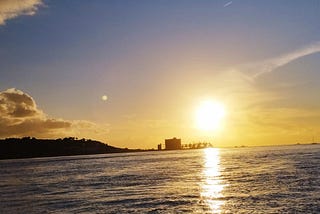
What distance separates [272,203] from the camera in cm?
4738

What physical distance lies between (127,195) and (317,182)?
90.0 feet

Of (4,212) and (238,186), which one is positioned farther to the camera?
(238,186)

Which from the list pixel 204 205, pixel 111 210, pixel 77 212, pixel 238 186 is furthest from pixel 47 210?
pixel 238 186

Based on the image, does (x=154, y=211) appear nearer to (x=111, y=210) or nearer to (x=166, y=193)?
(x=111, y=210)

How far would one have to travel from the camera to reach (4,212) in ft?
157

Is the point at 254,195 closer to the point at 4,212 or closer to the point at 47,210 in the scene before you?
the point at 47,210

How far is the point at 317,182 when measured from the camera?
6444 centimetres

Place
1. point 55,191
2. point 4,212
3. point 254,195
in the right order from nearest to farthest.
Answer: point 4,212 → point 254,195 → point 55,191

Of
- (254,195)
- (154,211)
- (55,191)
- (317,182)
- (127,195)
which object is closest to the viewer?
(154,211)

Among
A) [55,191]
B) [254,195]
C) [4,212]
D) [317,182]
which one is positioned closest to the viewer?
[4,212]

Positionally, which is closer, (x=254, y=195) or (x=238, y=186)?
(x=254, y=195)

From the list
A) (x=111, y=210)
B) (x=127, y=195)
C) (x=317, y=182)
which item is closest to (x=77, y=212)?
(x=111, y=210)

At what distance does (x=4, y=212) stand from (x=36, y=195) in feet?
55.6

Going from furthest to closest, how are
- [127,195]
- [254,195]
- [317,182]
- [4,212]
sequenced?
1. [317,182]
2. [127,195]
3. [254,195]
4. [4,212]
